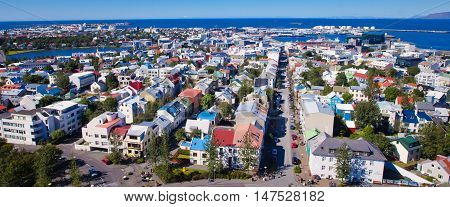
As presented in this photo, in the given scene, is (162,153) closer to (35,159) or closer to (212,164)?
(212,164)

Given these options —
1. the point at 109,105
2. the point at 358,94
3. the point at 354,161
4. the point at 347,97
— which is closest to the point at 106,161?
the point at 109,105

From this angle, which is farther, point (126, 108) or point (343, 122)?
point (126, 108)

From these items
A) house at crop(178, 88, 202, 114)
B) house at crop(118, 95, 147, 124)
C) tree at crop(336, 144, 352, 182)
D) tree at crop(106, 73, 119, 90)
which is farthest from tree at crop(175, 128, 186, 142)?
tree at crop(106, 73, 119, 90)

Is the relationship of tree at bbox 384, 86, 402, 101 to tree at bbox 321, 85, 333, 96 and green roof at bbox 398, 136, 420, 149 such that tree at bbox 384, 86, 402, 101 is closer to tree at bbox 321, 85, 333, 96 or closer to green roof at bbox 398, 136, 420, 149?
tree at bbox 321, 85, 333, 96

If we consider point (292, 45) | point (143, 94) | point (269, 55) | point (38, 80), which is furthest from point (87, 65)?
point (292, 45)

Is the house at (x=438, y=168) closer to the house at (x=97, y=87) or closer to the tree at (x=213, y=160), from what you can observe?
the tree at (x=213, y=160)

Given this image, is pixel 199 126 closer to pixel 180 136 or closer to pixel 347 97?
pixel 180 136

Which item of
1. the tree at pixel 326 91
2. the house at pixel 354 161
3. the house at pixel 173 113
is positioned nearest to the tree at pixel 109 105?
the house at pixel 173 113
